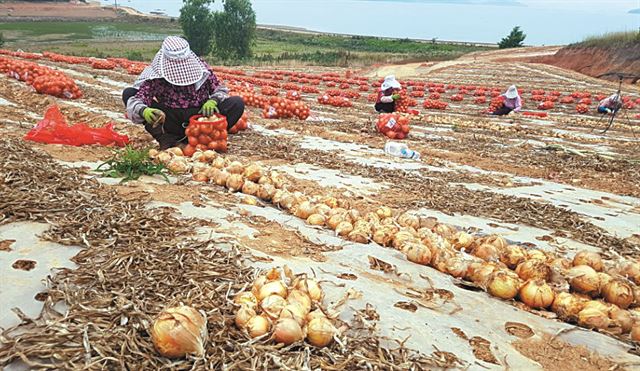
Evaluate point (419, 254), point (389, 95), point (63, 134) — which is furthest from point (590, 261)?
point (389, 95)

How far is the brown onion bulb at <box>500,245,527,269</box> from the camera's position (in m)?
3.15

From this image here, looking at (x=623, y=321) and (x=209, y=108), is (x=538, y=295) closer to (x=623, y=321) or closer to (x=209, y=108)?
(x=623, y=321)

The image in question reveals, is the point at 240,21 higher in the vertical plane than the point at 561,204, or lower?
higher

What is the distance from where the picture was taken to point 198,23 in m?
50.8

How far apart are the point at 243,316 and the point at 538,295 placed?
1736 millimetres

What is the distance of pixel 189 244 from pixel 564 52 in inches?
1409

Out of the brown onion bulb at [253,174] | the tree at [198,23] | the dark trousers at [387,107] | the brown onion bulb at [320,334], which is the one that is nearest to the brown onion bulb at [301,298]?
the brown onion bulb at [320,334]

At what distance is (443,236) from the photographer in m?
3.63

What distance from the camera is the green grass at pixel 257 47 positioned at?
40250 mm

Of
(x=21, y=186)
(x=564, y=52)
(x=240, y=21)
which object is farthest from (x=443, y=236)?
(x=240, y=21)

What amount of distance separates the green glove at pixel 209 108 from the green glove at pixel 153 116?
54cm

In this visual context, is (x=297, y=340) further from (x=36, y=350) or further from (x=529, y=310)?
(x=529, y=310)

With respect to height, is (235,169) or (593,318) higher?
(235,169)

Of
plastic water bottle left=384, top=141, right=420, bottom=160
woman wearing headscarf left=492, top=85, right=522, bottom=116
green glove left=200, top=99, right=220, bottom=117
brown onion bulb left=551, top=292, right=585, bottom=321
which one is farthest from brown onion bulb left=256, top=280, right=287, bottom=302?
woman wearing headscarf left=492, top=85, right=522, bottom=116
